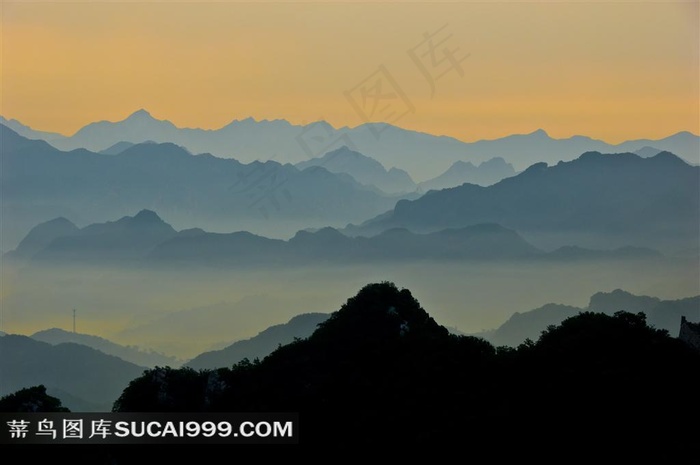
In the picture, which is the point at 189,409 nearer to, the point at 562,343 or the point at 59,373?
the point at 562,343

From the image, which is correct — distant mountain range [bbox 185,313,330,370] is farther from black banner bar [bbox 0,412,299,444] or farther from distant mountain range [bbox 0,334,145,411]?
black banner bar [bbox 0,412,299,444]

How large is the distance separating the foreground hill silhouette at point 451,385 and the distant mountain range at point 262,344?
120542mm

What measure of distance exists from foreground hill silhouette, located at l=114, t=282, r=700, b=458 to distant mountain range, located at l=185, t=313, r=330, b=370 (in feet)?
395

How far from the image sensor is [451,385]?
1540 inches

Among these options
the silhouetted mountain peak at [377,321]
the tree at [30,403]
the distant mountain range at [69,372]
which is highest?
the distant mountain range at [69,372]

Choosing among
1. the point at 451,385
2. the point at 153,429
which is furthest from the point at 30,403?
the point at 451,385

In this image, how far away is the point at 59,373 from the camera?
170375mm

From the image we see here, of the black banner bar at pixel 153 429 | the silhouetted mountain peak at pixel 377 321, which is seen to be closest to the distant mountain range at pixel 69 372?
the silhouetted mountain peak at pixel 377 321

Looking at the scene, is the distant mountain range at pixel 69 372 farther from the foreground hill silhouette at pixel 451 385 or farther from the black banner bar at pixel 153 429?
the black banner bar at pixel 153 429

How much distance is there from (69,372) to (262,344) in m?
27.6

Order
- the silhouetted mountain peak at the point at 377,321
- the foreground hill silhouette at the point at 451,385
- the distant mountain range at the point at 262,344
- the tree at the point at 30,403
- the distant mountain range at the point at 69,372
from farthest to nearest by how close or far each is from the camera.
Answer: the distant mountain range at the point at 262,344, the distant mountain range at the point at 69,372, the silhouetted mountain peak at the point at 377,321, the tree at the point at 30,403, the foreground hill silhouette at the point at 451,385

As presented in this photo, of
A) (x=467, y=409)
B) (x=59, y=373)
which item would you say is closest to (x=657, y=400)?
(x=467, y=409)

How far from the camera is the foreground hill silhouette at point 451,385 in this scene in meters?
35.1

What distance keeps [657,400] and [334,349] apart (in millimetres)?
12608
